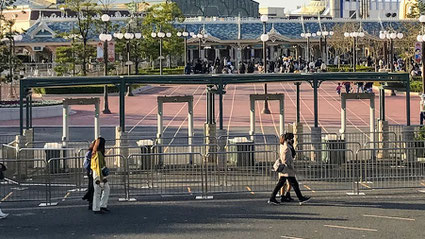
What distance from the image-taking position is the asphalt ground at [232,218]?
13.2m

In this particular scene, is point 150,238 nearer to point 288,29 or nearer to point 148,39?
point 148,39

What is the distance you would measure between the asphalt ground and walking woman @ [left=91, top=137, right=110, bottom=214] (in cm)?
27

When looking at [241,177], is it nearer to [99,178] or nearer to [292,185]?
[292,185]

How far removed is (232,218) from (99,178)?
2.64 m

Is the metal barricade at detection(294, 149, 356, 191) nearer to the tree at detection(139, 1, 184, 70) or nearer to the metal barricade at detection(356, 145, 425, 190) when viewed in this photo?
the metal barricade at detection(356, 145, 425, 190)

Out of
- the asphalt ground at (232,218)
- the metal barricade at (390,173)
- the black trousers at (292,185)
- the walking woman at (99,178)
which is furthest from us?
the metal barricade at (390,173)

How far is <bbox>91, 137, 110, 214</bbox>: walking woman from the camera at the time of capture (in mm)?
14883

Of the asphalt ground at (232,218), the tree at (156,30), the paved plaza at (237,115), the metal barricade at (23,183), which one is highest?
the tree at (156,30)

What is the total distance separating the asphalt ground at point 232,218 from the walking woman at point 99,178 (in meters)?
0.27

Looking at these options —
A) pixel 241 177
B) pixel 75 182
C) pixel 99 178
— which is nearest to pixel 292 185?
pixel 241 177

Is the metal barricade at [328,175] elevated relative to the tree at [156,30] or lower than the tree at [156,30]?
lower

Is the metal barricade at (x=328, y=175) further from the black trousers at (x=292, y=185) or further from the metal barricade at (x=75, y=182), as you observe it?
the metal barricade at (x=75, y=182)

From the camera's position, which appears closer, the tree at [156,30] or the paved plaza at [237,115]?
the paved plaza at [237,115]

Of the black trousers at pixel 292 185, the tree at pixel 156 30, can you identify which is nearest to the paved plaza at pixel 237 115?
the black trousers at pixel 292 185
